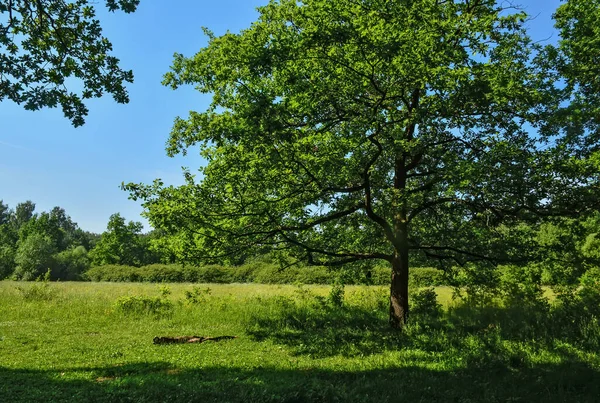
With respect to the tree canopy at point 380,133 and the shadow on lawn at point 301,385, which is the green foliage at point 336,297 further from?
the shadow on lawn at point 301,385

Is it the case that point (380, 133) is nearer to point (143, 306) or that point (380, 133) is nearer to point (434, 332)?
point (434, 332)

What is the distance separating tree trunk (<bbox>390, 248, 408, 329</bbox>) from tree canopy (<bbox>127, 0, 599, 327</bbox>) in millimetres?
37

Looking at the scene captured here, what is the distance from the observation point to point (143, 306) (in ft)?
55.5

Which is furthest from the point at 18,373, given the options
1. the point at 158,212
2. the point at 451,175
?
the point at 451,175

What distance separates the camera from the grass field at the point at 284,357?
20.8 feet

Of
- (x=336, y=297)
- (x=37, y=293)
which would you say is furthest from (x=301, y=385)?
(x=37, y=293)

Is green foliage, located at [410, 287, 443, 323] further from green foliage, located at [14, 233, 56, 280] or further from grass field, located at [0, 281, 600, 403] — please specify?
green foliage, located at [14, 233, 56, 280]

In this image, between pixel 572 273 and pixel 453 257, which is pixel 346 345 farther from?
pixel 572 273

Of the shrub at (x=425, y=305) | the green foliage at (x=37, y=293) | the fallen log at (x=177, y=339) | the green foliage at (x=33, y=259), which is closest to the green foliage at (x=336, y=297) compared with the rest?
the shrub at (x=425, y=305)

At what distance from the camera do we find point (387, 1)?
10250mm

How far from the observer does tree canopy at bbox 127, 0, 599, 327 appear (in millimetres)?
9312

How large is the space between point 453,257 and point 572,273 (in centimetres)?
415

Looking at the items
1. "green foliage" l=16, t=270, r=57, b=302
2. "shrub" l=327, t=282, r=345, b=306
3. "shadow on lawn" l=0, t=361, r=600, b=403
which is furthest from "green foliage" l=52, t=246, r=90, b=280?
"shadow on lawn" l=0, t=361, r=600, b=403

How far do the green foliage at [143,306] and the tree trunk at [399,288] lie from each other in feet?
30.7
